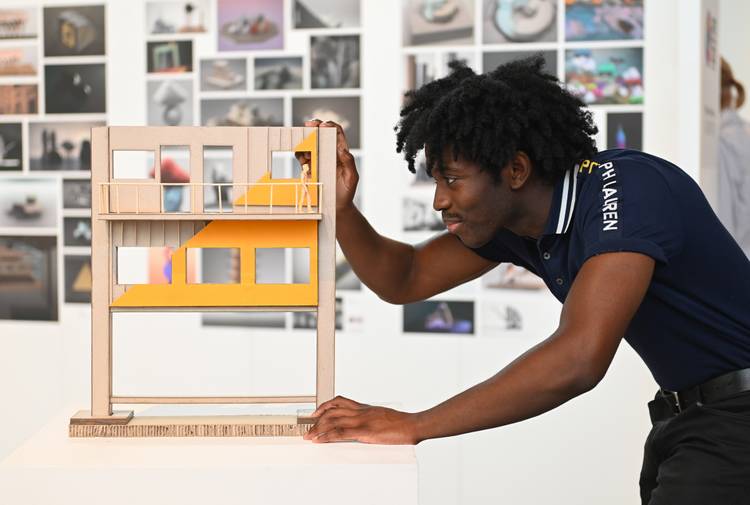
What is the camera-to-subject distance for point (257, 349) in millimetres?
3393

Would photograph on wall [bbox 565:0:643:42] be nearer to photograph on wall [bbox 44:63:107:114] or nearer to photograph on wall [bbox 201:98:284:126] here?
photograph on wall [bbox 201:98:284:126]

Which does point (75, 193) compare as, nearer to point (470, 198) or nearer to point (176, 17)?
point (176, 17)

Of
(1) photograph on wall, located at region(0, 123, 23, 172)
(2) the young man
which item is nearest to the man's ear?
(2) the young man

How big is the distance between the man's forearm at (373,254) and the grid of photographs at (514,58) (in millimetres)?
1273

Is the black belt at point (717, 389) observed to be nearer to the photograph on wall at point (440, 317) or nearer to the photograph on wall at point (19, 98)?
the photograph on wall at point (440, 317)

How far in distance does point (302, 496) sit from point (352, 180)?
612mm

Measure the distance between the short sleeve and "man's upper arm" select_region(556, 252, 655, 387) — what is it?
21 millimetres

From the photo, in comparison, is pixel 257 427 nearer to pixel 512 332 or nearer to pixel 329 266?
pixel 329 266

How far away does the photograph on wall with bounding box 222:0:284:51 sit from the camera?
3.32 m

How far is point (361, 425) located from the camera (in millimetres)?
1549

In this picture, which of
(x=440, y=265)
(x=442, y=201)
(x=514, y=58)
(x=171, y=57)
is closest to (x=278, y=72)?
(x=171, y=57)

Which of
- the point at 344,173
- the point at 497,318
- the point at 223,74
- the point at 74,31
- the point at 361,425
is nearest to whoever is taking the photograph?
the point at 361,425

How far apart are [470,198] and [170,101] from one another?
6.65ft

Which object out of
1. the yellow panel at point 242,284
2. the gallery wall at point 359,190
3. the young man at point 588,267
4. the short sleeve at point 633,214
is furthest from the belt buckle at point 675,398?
the gallery wall at point 359,190
